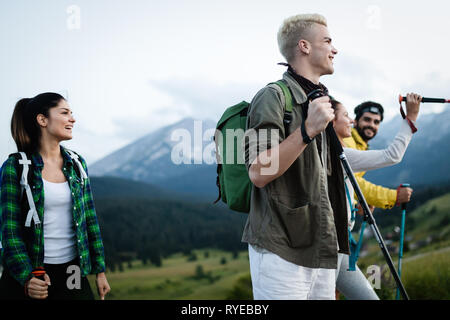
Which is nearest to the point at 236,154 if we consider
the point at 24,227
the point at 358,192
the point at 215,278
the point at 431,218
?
the point at 358,192

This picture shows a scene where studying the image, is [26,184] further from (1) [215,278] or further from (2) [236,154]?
(1) [215,278]

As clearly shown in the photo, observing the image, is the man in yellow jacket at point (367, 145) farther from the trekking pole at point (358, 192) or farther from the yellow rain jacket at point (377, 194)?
the trekking pole at point (358, 192)

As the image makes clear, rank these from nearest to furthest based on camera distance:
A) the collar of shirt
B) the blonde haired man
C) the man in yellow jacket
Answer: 1. the blonde haired man
2. the collar of shirt
3. the man in yellow jacket

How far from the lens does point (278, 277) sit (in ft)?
7.30

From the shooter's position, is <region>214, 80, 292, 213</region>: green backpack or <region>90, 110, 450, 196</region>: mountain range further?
<region>90, 110, 450, 196</region>: mountain range

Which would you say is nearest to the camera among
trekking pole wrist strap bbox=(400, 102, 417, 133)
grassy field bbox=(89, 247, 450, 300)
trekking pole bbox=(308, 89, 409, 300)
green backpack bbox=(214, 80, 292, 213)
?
green backpack bbox=(214, 80, 292, 213)

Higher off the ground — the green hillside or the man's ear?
the man's ear

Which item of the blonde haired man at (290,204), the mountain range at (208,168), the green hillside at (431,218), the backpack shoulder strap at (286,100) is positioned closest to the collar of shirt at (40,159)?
the blonde haired man at (290,204)

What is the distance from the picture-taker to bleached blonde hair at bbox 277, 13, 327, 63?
2.63 metres

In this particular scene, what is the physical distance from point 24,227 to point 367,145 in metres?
3.84

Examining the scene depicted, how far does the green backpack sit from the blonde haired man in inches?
1.8

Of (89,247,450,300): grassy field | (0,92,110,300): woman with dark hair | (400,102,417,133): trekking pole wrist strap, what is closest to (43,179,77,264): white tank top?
(0,92,110,300): woman with dark hair

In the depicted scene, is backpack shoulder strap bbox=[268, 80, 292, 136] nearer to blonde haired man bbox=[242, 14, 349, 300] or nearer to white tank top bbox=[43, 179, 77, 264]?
blonde haired man bbox=[242, 14, 349, 300]
